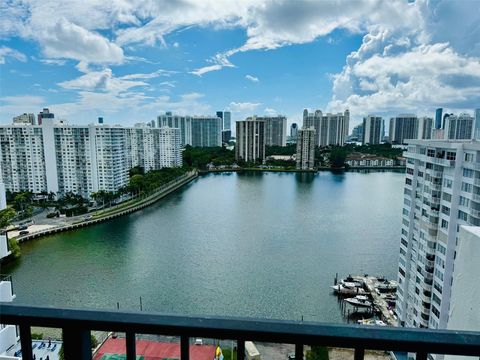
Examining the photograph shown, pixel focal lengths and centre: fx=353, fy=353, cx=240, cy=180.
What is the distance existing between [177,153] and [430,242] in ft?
78.2

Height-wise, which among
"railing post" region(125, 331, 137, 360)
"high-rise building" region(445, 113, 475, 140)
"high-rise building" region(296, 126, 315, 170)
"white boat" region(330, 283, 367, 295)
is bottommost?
"white boat" region(330, 283, 367, 295)

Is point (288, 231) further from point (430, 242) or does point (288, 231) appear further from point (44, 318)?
point (44, 318)

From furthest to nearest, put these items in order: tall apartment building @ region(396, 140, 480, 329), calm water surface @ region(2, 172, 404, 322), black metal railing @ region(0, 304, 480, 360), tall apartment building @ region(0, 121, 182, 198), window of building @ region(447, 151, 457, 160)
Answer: tall apartment building @ region(0, 121, 182, 198) < calm water surface @ region(2, 172, 404, 322) < window of building @ region(447, 151, 457, 160) < tall apartment building @ region(396, 140, 480, 329) < black metal railing @ region(0, 304, 480, 360)

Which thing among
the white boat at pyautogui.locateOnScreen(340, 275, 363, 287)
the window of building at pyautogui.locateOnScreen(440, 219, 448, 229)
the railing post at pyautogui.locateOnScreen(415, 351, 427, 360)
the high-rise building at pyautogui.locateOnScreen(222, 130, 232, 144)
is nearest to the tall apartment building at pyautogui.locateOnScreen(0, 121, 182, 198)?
the white boat at pyautogui.locateOnScreen(340, 275, 363, 287)

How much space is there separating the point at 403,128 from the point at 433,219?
47594 mm

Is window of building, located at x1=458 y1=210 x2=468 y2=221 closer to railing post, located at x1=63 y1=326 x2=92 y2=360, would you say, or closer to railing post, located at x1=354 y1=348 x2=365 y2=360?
railing post, located at x1=354 y1=348 x2=365 y2=360

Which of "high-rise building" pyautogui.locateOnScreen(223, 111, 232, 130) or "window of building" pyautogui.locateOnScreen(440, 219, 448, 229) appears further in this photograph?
"high-rise building" pyautogui.locateOnScreen(223, 111, 232, 130)

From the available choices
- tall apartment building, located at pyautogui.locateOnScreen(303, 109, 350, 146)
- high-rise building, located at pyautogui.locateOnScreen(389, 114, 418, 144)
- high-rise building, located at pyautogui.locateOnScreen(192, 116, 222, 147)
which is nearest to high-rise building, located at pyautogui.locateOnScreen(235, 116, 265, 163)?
high-rise building, located at pyautogui.locateOnScreen(192, 116, 222, 147)

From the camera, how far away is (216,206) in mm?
16000

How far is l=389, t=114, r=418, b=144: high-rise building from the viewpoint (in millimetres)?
46438

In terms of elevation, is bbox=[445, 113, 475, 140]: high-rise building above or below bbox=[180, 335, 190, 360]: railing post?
above

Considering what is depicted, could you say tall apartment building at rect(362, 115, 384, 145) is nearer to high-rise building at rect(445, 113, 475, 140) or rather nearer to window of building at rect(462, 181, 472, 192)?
high-rise building at rect(445, 113, 475, 140)

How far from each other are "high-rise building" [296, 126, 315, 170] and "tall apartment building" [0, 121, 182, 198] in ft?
58.5

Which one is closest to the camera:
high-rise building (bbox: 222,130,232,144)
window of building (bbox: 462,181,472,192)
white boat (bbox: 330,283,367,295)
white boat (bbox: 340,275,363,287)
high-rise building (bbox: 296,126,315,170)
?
window of building (bbox: 462,181,472,192)
